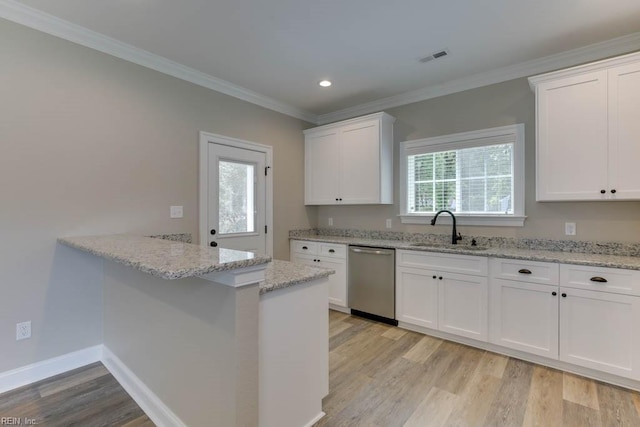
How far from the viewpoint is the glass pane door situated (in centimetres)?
346

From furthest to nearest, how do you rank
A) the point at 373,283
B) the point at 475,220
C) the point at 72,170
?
the point at 373,283
the point at 475,220
the point at 72,170

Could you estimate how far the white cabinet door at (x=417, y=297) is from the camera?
9.98 ft

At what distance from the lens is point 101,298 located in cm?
261

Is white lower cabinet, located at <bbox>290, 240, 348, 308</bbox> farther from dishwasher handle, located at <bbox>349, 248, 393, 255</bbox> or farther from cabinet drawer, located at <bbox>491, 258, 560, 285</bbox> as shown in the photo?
cabinet drawer, located at <bbox>491, 258, 560, 285</bbox>

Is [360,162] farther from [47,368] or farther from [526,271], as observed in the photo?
[47,368]

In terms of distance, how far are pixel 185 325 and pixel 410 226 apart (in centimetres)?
281

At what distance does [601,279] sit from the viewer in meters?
2.23

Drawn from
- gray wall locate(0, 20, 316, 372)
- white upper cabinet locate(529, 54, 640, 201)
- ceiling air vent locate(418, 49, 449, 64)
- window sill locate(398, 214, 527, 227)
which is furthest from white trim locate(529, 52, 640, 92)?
gray wall locate(0, 20, 316, 372)

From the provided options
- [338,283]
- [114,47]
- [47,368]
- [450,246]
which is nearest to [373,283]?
[338,283]

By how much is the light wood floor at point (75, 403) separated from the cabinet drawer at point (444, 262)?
249 cm

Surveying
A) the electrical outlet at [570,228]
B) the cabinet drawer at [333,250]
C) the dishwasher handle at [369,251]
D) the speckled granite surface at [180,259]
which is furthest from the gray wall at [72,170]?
the electrical outlet at [570,228]

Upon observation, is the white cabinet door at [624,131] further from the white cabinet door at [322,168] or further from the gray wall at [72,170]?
the gray wall at [72,170]

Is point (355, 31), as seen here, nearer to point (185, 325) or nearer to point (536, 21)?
point (536, 21)

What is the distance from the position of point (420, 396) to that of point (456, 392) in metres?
0.27
